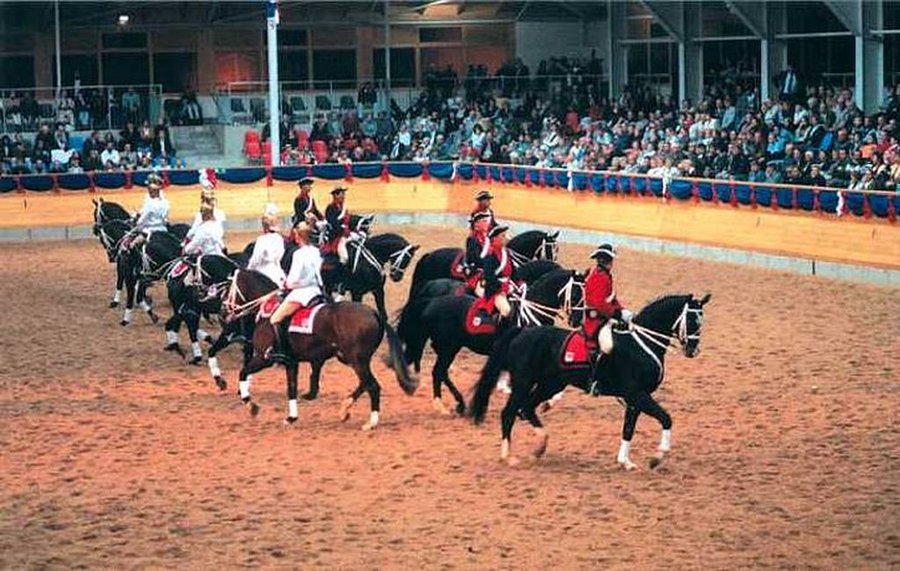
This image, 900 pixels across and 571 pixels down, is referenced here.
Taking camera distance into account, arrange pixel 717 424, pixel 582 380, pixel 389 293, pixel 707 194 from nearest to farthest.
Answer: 1. pixel 582 380
2. pixel 717 424
3. pixel 389 293
4. pixel 707 194

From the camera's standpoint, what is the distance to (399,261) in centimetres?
2442

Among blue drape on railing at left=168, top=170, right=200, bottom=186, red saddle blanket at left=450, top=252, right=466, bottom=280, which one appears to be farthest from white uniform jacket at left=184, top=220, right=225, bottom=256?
blue drape on railing at left=168, top=170, right=200, bottom=186

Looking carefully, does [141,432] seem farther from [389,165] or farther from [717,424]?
[389,165]

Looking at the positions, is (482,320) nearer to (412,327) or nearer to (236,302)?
(412,327)

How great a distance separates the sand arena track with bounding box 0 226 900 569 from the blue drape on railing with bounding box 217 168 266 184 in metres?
16.8

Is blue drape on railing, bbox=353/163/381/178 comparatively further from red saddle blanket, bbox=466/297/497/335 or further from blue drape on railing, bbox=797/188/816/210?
red saddle blanket, bbox=466/297/497/335

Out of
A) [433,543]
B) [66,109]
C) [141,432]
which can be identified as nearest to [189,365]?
[141,432]

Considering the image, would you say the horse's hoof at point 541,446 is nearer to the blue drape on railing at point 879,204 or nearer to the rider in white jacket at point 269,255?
the rider in white jacket at point 269,255

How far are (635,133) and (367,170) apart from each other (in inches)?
256

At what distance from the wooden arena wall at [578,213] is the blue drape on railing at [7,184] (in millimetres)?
203

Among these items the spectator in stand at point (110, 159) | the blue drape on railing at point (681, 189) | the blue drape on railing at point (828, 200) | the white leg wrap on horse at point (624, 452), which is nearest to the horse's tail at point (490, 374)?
the white leg wrap on horse at point (624, 452)

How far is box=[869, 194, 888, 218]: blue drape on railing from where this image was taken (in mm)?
28094

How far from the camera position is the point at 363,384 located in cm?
1803

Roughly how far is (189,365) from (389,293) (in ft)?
22.2
